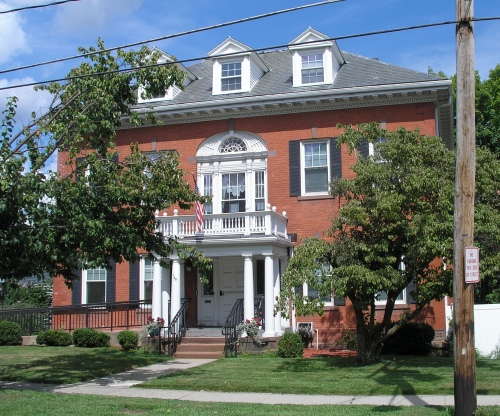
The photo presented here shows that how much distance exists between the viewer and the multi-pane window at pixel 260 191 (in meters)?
22.5

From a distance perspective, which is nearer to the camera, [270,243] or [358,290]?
[358,290]

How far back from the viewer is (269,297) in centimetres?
1955

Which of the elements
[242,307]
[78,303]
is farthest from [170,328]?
[78,303]

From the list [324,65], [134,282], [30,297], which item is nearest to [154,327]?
[134,282]

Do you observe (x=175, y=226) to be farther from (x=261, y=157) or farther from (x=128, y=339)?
(x=261, y=157)

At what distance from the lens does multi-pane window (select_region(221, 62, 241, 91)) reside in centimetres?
2383

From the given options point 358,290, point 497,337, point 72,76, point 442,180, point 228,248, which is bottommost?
point 497,337

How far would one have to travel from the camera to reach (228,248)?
2012 centimetres

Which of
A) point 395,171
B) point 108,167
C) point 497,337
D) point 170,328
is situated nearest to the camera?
point 108,167

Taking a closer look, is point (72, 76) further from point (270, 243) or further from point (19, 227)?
point (270, 243)

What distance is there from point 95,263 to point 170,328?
7.26m

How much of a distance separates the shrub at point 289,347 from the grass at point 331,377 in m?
1.29

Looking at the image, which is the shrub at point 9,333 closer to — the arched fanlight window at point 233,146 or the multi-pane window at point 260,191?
the multi-pane window at point 260,191

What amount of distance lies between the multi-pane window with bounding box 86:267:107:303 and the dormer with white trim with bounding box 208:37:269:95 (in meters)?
8.18
